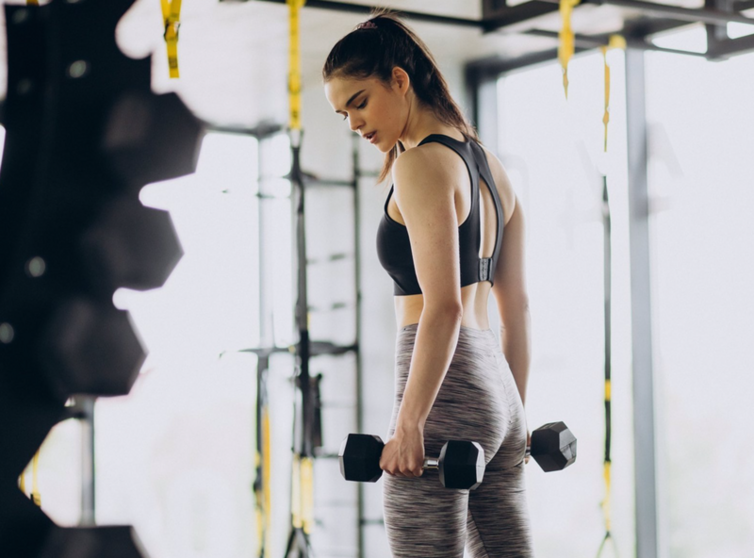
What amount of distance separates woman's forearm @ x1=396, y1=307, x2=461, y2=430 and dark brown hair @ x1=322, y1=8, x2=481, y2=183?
0.36 m

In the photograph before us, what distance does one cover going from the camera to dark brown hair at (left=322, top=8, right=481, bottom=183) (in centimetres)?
135

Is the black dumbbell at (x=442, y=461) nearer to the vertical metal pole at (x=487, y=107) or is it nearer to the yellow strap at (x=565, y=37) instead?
the yellow strap at (x=565, y=37)

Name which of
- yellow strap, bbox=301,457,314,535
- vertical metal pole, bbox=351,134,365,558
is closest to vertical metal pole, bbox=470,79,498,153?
vertical metal pole, bbox=351,134,365,558

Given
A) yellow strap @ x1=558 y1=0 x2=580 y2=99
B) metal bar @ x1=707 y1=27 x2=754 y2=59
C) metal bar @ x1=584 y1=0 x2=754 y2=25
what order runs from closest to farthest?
yellow strap @ x1=558 y1=0 x2=580 y2=99 < metal bar @ x1=584 y1=0 x2=754 y2=25 < metal bar @ x1=707 y1=27 x2=754 y2=59

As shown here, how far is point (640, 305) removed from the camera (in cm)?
416

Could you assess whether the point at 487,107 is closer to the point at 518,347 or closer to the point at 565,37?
the point at 565,37

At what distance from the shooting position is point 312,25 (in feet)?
14.4

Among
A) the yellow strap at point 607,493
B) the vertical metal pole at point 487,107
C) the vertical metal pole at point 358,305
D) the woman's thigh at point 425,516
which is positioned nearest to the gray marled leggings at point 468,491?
the woman's thigh at point 425,516

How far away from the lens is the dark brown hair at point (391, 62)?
1.35 metres

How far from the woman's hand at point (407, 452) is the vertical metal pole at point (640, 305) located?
3125 mm

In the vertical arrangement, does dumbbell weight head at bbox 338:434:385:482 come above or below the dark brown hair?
below

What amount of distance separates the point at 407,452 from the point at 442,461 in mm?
65

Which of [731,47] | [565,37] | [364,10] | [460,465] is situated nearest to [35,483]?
[460,465]

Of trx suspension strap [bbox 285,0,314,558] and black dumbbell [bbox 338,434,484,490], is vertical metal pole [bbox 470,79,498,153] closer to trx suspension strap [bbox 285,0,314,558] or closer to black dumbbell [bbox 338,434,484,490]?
trx suspension strap [bbox 285,0,314,558]
